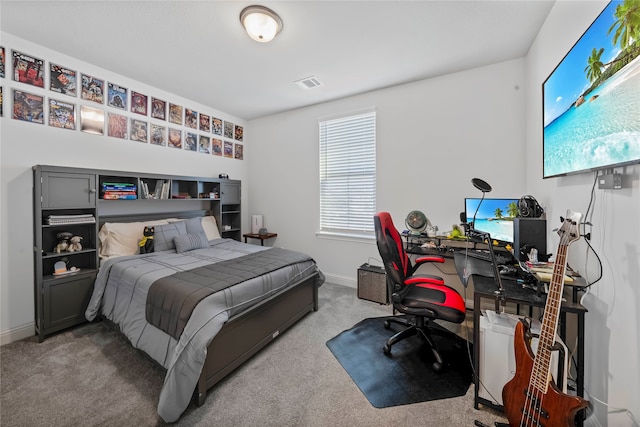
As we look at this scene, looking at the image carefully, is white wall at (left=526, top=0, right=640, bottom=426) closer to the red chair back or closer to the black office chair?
the black office chair

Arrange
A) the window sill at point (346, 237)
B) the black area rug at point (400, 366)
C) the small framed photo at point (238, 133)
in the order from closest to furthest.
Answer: the black area rug at point (400, 366), the window sill at point (346, 237), the small framed photo at point (238, 133)

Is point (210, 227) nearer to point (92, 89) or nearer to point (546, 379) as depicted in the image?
point (92, 89)

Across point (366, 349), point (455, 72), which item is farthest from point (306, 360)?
point (455, 72)

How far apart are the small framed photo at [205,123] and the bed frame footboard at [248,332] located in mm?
3003

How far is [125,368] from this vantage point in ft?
6.31

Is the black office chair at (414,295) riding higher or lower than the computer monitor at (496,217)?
lower

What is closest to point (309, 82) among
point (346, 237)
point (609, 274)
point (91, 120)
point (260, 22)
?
point (260, 22)

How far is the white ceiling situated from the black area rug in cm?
276

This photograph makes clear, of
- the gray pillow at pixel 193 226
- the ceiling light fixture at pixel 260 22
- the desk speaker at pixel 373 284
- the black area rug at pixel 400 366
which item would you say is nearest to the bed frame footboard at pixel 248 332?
the black area rug at pixel 400 366

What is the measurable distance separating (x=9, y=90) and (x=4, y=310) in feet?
6.64

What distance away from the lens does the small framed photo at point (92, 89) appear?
2.73m

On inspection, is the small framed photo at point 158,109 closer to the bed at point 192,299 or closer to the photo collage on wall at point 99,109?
the photo collage on wall at point 99,109

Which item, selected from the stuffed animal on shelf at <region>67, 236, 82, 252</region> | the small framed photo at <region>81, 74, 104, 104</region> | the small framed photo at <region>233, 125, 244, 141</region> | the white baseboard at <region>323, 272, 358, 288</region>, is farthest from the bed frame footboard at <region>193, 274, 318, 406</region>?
the small framed photo at <region>233, 125, 244, 141</region>

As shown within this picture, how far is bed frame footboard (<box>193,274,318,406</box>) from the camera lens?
1.68 metres
